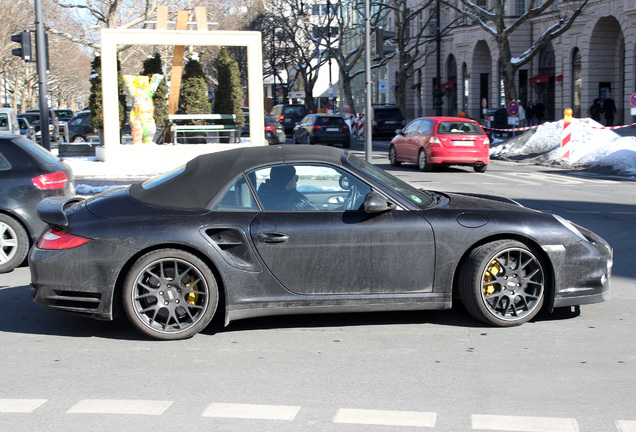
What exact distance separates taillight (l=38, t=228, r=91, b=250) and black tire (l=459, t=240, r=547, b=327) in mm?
2728

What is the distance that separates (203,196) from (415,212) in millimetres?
1532

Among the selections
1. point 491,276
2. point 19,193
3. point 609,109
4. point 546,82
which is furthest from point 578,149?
point 546,82

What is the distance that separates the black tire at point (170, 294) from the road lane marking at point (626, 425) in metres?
2.73

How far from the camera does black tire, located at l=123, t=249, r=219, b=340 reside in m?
5.32

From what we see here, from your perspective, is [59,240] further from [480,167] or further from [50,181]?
[480,167]

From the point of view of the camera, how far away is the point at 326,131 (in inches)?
1298

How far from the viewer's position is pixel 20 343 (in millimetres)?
5473

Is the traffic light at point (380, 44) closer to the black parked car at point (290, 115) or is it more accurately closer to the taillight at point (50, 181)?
the taillight at point (50, 181)

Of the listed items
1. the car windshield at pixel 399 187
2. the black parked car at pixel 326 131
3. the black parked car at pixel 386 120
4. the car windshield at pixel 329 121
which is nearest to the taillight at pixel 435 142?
the black parked car at pixel 326 131

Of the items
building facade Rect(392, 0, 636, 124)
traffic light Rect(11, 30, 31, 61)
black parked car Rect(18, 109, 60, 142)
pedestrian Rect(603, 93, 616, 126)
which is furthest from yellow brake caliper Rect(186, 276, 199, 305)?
black parked car Rect(18, 109, 60, 142)

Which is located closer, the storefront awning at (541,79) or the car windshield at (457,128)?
the car windshield at (457,128)

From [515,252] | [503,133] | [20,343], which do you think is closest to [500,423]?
[515,252]

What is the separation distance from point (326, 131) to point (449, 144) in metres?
13.0

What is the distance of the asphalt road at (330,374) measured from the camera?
3967mm
